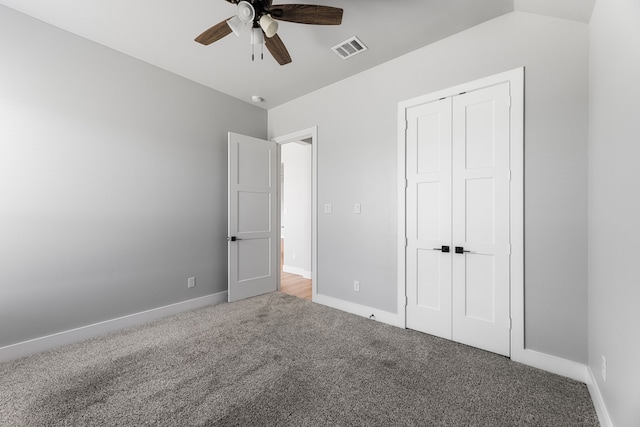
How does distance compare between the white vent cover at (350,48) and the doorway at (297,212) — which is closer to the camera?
the white vent cover at (350,48)

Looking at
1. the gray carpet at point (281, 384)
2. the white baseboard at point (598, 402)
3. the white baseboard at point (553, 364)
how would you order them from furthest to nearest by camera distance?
the white baseboard at point (553, 364)
the gray carpet at point (281, 384)
the white baseboard at point (598, 402)

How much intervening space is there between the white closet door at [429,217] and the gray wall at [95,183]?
248cm

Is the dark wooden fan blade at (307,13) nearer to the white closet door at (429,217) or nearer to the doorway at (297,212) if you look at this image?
the white closet door at (429,217)

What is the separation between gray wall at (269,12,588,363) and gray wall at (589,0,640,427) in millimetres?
108

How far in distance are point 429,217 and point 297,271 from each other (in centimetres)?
333

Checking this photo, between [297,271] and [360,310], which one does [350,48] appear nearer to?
[360,310]

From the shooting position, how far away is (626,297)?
1.20m

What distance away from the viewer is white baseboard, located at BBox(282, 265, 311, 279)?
Answer: 504cm

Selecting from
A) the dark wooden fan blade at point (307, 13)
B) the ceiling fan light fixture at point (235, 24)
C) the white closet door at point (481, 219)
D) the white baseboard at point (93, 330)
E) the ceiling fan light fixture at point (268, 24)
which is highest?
the dark wooden fan blade at point (307, 13)

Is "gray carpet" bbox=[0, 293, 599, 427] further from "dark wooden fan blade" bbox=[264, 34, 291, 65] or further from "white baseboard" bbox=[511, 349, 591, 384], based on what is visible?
"dark wooden fan blade" bbox=[264, 34, 291, 65]

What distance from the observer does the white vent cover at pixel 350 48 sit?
2.51m

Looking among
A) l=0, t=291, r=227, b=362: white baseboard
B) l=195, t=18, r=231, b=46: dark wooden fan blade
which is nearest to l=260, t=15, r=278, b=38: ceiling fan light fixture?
l=195, t=18, r=231, b=46: dark wooden fan blade

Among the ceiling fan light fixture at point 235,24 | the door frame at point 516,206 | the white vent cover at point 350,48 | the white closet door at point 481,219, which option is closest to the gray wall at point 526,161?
the door frame at point 516,206

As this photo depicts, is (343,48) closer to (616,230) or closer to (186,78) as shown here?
(186,78)
